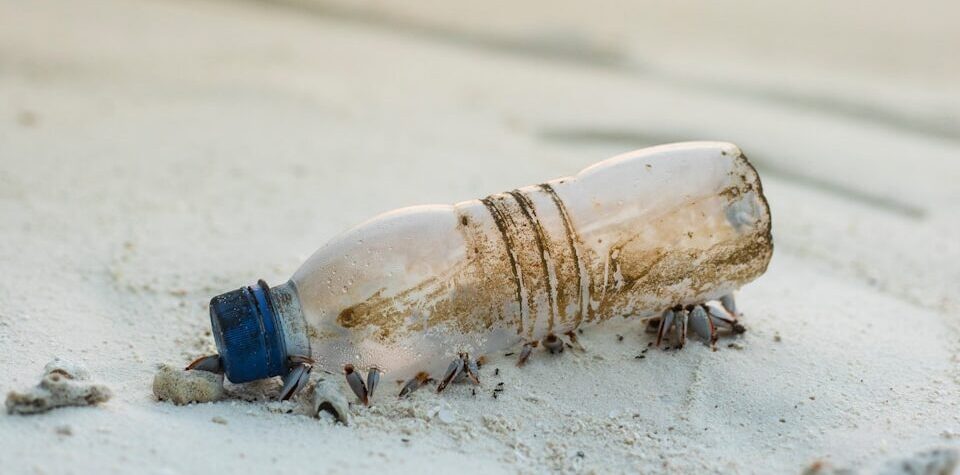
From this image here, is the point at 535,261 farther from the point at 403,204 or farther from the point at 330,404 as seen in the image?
the point at 403,204

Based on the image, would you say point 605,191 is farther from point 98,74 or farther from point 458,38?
point 458,38

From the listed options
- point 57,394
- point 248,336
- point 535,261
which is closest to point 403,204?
point 535,261

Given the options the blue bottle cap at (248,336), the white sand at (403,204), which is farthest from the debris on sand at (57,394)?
the blue bottle cap at (248,336)

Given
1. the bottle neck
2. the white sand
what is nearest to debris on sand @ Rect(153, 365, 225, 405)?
the white sand

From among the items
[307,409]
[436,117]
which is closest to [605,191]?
[307,409]

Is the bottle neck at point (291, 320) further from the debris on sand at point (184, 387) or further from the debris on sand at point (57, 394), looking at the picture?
the debris on sand at point (57, 394)

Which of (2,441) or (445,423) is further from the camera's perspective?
(445,423)

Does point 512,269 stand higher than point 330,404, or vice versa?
point 512,269
